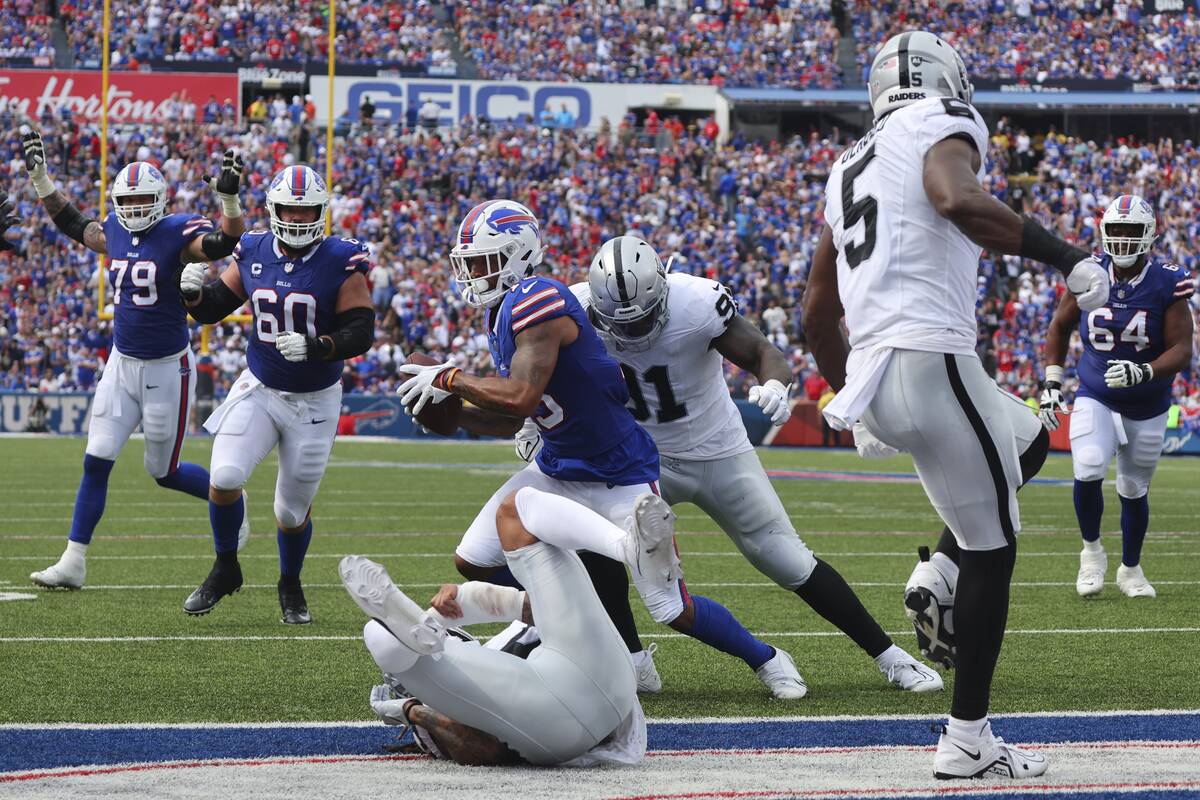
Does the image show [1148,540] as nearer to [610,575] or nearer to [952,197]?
[610,575]

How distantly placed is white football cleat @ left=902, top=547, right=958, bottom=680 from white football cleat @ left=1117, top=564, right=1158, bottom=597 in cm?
344

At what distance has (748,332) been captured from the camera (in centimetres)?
550

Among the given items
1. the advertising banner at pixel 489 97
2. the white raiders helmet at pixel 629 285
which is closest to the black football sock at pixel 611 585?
the white raiders helmet at pixel 629 285

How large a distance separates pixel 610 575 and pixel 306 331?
2339 mm

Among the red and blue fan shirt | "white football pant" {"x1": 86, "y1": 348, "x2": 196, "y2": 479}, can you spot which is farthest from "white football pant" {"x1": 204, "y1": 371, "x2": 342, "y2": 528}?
the red and blue fan shirt

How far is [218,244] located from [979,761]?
5.12m

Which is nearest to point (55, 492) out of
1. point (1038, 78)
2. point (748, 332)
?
point (748, 332)

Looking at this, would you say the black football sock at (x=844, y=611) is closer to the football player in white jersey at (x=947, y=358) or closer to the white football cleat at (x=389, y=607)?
the football player in white jersey at (x=947, y=358)

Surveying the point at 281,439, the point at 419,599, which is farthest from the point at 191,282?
the point at 419,599

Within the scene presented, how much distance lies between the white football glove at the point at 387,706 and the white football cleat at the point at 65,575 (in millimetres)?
3985

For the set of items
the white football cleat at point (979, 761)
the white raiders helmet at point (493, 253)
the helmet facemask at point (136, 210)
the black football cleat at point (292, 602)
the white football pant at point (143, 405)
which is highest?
the white raiders helmet at point (493, 253)

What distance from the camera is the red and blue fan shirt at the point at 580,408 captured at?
4.46m

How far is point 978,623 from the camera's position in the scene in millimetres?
3883

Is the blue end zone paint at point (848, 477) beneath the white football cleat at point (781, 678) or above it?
beneath
